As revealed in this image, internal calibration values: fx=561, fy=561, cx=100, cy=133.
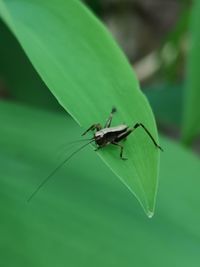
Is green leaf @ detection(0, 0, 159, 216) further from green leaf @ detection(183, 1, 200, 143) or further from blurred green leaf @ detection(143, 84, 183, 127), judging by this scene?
blurred green leaf @ detection(143, 84, 183, 127)

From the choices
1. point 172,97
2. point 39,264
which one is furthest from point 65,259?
point 172,97

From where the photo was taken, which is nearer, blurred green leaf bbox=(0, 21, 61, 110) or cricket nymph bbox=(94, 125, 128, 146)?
cricket nymph bbox=(94, 125, 128, 146)

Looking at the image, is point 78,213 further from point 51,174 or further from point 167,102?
point 167,102

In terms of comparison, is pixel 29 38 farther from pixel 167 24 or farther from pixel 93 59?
pixel 167 24

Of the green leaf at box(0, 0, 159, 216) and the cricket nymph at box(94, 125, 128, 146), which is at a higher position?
the green leaf at box(0, 0, 159, 216)

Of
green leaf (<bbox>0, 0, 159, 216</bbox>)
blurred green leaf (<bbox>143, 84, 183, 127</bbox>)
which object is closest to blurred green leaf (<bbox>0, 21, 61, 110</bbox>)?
blurred green leaf (<bbox>143, 84, 183, 127</bbox>)

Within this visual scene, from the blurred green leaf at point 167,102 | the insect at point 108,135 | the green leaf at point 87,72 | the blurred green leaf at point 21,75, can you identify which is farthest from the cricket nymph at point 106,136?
the blurred green leaf at point 167,102

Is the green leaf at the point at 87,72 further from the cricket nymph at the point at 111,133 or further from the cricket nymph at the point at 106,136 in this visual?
the cricket nymph at the point at 106,136
